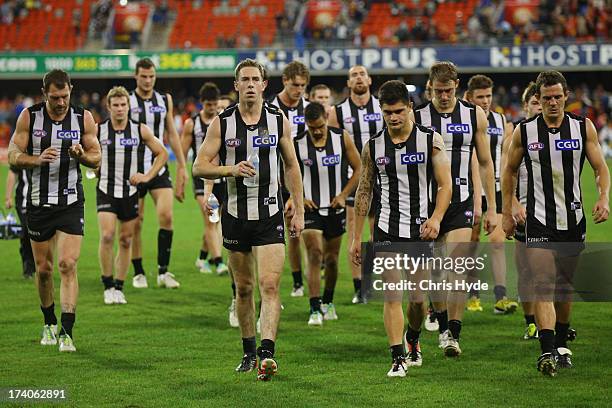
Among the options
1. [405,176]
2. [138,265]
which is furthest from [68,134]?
[138,265]

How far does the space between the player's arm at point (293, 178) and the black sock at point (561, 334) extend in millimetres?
2028

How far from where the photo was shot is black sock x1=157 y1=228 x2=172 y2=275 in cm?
1227

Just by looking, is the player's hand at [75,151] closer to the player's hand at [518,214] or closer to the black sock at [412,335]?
the black sock at [412,335]

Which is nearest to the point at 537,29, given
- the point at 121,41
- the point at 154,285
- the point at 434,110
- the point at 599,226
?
the point at 121,41

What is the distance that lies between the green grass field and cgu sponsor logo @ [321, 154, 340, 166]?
1471 millimetres

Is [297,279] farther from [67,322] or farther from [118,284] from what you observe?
[67,322]

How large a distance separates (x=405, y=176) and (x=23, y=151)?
314 centimetres

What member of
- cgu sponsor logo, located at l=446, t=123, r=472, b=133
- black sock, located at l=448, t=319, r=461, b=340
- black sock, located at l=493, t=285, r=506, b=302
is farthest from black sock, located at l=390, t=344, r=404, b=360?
black sock, located at l=493, t=285, r=506, b=302

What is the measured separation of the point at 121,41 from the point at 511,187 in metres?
32.2

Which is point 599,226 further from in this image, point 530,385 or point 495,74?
point 495,74

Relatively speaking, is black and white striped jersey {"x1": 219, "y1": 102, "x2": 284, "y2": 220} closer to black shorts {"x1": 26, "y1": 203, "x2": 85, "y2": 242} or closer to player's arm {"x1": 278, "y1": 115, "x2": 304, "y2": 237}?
player's arm {"x1": 278, "y1": 115, "x2": 304, "y2": 237}

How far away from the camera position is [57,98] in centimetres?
848

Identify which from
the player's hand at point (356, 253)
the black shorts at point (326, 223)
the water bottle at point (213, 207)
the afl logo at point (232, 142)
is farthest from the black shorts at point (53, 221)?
the player's hand at point (356, 253)

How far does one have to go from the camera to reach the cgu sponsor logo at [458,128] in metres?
8.55
